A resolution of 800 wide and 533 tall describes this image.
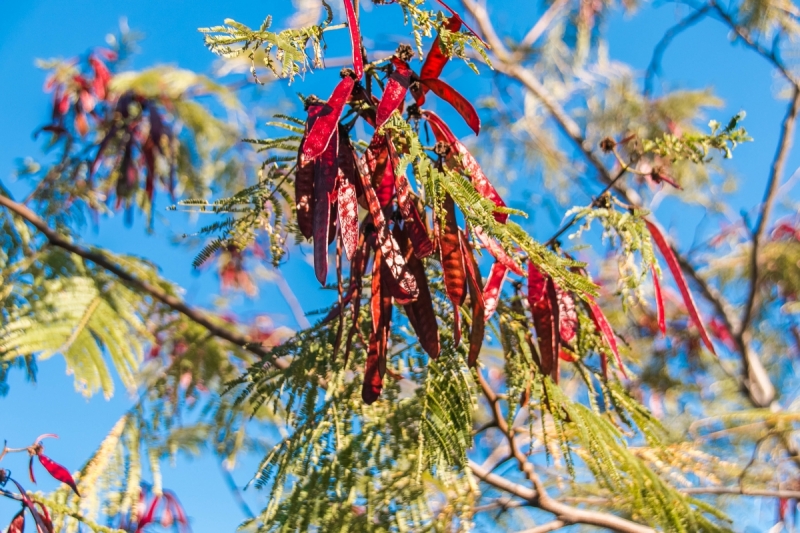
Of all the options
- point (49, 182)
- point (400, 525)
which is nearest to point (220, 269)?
point (49, 182)

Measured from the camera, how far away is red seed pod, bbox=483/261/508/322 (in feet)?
3.30

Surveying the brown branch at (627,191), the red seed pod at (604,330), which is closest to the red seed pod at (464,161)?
the red seed pod at (604,330)

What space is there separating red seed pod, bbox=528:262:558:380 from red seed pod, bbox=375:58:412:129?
1.10 ft

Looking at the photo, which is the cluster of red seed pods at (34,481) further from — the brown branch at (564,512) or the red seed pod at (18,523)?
the brown branch at (564,512)

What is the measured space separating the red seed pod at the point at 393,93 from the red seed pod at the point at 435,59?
0.10ft

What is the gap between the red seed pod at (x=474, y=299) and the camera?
93 cm

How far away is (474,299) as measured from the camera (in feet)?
Result: 3.13

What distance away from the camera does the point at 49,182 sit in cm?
259

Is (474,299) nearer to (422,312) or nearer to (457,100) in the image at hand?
(422,312)

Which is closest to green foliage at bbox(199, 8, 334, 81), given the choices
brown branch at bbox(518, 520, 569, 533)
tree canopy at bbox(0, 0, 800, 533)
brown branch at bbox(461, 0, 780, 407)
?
tree canopy at bbox(0, 0, 800, 533)

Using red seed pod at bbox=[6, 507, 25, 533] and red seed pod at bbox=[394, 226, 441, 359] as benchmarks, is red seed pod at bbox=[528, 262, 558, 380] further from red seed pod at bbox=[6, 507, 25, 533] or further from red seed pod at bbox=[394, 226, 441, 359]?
red seed pod at bbox=[6, 507, 25, 533]

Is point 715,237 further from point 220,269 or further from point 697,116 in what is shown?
point 220,269

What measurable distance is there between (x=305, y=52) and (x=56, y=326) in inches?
49.2

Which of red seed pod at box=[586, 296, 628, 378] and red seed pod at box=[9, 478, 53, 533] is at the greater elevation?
red seed pod at box=[586, 296, 628, 378]
